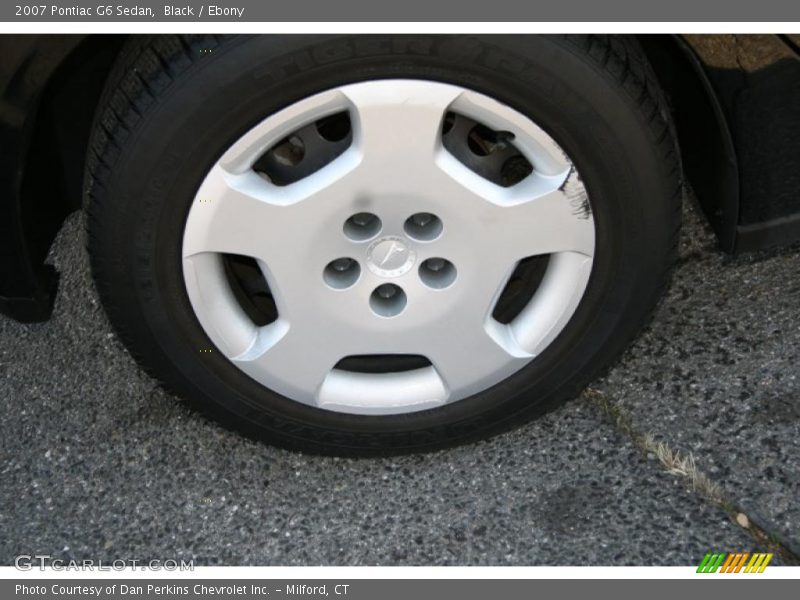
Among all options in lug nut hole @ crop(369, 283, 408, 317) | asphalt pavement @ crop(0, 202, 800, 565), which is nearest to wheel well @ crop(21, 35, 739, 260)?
asphalt pavement @ crop(0, 202, 800, 565)

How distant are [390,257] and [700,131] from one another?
664 millimetres

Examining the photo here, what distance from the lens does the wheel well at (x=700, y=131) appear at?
199 cm

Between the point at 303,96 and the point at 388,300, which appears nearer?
the point at 303,96

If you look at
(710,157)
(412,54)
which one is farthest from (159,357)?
(710,157)

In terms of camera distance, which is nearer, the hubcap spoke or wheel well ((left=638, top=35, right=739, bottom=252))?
the hubcap spoke

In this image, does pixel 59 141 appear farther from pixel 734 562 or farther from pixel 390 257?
pixel 734 562

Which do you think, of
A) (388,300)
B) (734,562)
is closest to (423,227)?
(388,300)

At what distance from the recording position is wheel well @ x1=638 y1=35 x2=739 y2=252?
199 cm

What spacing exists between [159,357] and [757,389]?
132cm

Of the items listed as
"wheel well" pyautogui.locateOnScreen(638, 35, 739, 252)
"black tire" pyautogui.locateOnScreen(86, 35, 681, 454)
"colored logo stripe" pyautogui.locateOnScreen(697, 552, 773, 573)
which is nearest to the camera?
"black tire" pyautogui.locateOnScreen(86, 35, 681, 454)

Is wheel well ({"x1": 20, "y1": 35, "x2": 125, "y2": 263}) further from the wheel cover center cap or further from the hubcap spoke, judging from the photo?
the wheel cover center cap

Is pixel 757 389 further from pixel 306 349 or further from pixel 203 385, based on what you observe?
pixel 203 385

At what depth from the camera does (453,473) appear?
2.35 metres

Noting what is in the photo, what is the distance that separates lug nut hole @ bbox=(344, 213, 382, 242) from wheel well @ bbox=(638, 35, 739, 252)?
2.00ft
